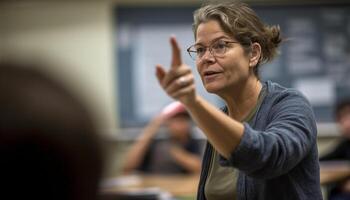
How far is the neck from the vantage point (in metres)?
1.39

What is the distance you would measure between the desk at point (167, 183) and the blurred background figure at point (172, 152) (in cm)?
9

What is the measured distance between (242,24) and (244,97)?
187 millimetres

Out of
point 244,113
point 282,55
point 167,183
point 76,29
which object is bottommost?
point 167,183

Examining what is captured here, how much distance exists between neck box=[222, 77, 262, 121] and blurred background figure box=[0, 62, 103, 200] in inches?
34.5

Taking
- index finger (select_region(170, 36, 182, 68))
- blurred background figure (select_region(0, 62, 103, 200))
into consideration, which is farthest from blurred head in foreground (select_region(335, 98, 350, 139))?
blurred background figure (select_region(0, 62, 103, 200))

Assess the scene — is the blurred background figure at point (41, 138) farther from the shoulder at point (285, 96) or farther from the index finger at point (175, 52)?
the shoulder at point (285, 96)

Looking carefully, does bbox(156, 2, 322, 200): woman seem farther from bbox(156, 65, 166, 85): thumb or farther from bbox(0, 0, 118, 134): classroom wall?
bbox(0, 0, 118, 134): classroom wall

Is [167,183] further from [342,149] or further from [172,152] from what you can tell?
[342,149]

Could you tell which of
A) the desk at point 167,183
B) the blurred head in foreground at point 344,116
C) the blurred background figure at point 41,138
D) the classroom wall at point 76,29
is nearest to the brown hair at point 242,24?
the blurred background figure at point 41,138

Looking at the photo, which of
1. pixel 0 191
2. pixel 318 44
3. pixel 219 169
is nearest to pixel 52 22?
pixel 318 44

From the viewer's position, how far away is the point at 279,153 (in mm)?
1119

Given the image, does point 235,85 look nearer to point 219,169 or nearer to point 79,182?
point 219,169

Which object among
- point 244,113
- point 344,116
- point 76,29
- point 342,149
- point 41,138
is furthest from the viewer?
point 76,29

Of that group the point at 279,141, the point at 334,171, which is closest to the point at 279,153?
the point at 279,141
